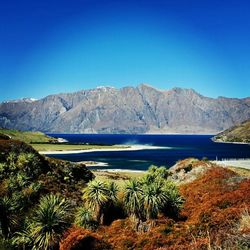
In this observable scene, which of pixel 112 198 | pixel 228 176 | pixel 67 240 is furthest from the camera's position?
pixel 228 176

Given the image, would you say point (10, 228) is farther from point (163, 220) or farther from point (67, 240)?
point (163, 220)

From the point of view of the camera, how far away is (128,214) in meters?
33.0

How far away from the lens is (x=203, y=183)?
45844 mm

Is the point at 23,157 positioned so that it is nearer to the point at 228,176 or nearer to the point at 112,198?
the point at 112,198

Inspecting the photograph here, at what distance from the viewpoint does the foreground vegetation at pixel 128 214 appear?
25078 mm

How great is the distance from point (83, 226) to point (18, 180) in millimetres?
16807

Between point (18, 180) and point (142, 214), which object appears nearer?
point (142, 214)

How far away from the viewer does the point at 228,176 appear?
45.3 metres

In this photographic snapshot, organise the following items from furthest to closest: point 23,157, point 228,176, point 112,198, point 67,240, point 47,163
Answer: point 47,163, point 23,157, point 228,176, point 112,198, point 67,240

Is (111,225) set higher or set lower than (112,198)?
lower

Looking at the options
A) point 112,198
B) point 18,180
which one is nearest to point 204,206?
point 112,198

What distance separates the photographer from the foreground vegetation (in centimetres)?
2508

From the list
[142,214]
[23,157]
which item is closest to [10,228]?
[142,214]

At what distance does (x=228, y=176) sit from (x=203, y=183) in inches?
131
